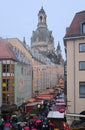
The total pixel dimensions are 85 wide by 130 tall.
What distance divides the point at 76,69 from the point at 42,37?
414ft

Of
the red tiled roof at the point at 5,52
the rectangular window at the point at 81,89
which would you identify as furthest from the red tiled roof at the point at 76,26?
the red tiled roof at the point at 5,52

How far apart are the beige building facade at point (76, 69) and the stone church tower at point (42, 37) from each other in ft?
372

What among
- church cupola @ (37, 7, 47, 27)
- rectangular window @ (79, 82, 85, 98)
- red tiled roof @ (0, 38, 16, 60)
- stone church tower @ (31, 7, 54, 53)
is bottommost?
rectangular window @ (79, 82, 85, 98)

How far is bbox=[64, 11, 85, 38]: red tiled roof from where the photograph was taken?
3497 centimetres

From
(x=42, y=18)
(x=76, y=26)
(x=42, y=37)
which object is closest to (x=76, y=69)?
(x=76, y=26)

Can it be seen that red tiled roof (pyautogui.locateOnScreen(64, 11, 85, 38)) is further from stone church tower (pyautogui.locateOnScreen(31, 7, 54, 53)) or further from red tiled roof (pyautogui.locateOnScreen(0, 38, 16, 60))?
stone church tower (pyautogui.locateOnScreen(31, 7, 54, 53))

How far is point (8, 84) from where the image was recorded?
5075 cm

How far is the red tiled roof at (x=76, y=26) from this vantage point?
35.0 m

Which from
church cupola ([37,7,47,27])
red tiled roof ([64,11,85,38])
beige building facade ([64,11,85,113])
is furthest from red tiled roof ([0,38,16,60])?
church cupola ([37,7,47,27])

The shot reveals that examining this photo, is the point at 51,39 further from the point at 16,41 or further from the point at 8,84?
the point at 8,84

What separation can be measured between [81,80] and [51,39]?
425ft

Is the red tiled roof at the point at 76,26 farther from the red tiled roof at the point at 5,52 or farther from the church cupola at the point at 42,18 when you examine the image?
the church cupola at the point at 42,18

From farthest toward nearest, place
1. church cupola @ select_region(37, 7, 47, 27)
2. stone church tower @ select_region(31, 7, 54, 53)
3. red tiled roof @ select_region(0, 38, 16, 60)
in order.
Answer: church cupola @ select_region(37, 7, 47, 27) → stone church tower @ select_region(31, 7, 54, 53) → red tiled roof @ select_region(0, 38, 16, 60)

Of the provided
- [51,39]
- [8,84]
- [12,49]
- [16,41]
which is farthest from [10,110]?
[51,39]
